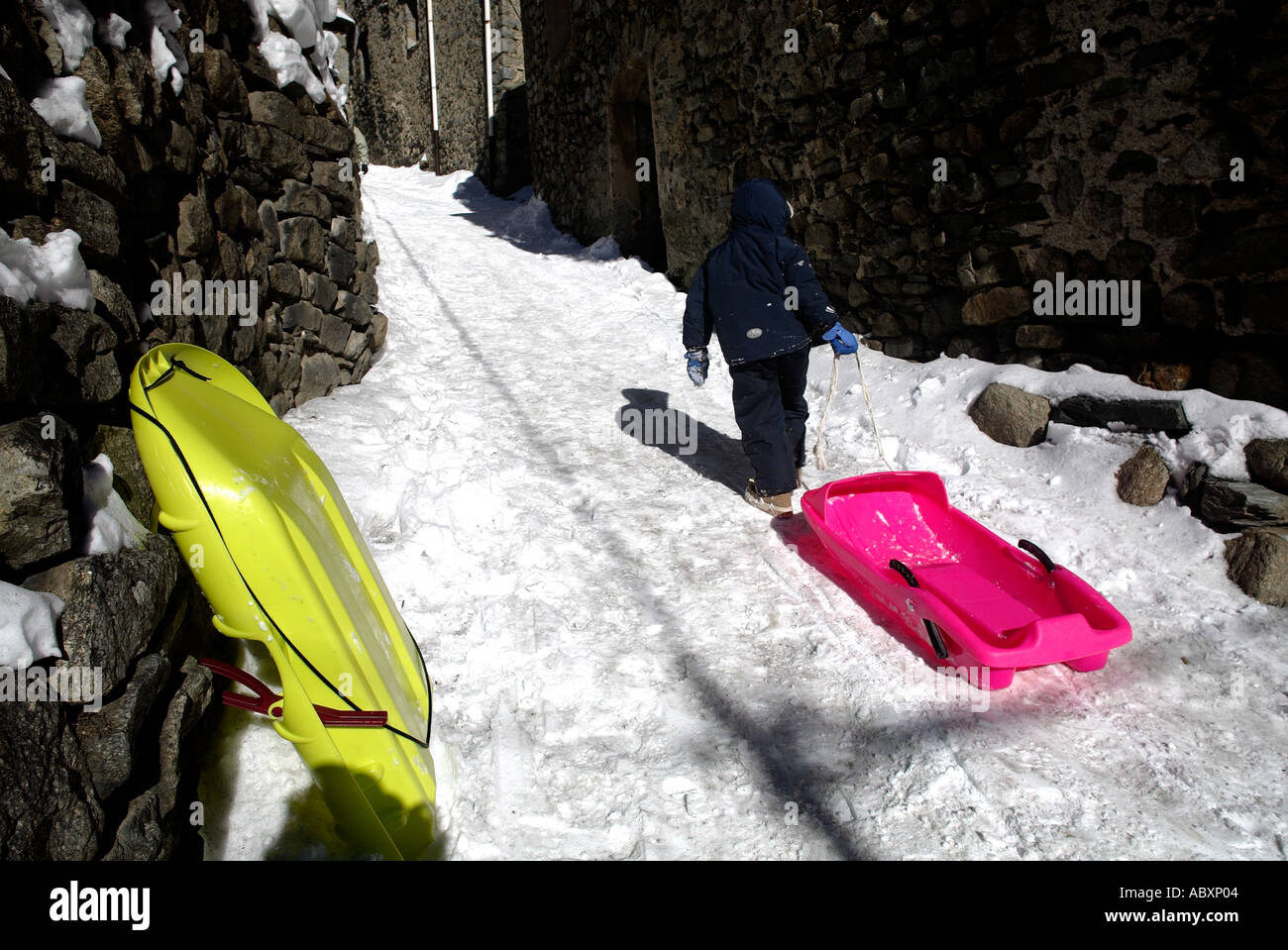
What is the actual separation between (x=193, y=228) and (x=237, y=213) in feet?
1.95

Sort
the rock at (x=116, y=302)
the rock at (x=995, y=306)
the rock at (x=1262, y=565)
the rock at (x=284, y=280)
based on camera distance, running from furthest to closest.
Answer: the rock at (x=995, y=306) < the rock at (x=284, y=280) < the rock at (x=1262, y=565) < the rock at (x=116, y=302)

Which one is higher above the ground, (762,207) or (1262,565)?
(762,207)

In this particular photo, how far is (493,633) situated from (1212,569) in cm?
284

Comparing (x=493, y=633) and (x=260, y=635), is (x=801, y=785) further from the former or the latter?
(x=260, y=635)

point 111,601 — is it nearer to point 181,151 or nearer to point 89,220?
point 89,220

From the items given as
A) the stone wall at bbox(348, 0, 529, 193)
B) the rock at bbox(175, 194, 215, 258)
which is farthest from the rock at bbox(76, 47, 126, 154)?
the stone wall at bbox(348, 0, 529, 193)

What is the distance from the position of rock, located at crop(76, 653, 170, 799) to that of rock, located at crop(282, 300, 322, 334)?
2662 millimetres

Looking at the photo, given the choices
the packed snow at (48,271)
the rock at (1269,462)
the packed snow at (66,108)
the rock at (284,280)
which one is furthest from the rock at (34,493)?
the rock at (1269,462)

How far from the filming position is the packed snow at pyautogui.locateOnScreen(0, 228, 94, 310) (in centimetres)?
169

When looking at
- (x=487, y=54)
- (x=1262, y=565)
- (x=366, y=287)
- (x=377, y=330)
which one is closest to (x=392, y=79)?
(x=487, y=54)

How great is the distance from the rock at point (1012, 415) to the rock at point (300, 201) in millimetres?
3859

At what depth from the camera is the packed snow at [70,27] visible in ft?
6.82

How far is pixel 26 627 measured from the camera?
4.75 ft

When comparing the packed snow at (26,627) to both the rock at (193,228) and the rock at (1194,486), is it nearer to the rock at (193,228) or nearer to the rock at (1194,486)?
the rock at (193,228)
